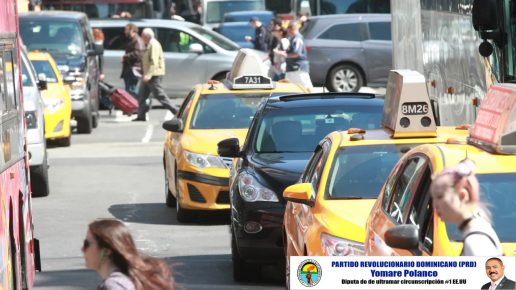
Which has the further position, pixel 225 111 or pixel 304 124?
pixel 225 111

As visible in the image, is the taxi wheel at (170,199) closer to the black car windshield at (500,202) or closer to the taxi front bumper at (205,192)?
the taxi front bumper at (205,192)

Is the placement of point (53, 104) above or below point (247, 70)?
below

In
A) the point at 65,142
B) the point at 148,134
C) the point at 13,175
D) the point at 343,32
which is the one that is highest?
the point at 13,175

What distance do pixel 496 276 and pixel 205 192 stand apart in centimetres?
994

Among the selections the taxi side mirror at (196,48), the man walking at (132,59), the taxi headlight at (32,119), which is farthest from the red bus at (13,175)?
the taxi side mirror at (196,48)

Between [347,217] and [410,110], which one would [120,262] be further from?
[410,110]

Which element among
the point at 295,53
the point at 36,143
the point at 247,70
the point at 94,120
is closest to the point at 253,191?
the point at 36,143

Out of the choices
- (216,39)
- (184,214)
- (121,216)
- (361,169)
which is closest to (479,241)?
(361,169)

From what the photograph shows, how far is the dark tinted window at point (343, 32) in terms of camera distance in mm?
35062

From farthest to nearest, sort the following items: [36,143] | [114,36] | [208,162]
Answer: [114,36], [36,143], [208,162]

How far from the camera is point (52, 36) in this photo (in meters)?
28.3

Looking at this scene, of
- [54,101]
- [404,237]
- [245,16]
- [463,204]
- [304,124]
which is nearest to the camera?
[463,204]

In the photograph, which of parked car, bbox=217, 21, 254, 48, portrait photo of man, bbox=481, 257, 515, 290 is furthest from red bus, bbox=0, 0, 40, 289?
→ parked car, bbox=217, 21, 254, 48

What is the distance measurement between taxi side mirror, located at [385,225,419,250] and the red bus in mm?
2864
